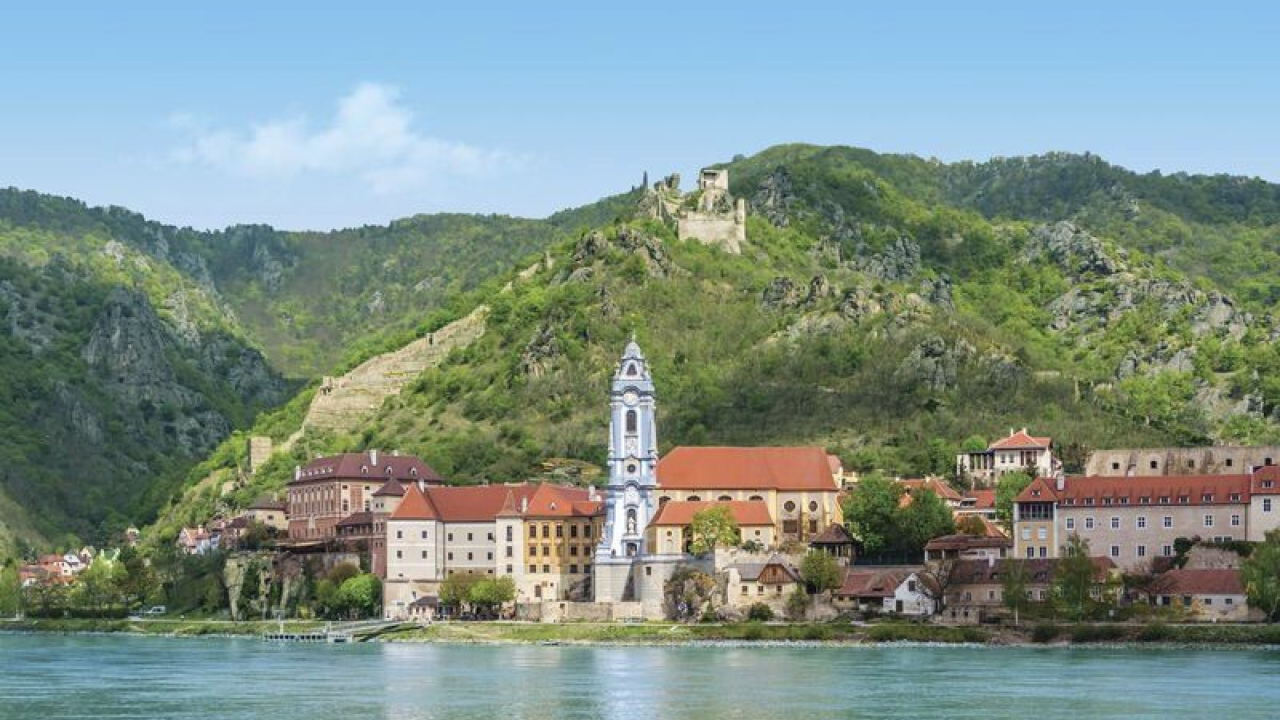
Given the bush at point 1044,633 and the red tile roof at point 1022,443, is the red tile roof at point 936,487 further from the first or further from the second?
the bush at point 1044,633

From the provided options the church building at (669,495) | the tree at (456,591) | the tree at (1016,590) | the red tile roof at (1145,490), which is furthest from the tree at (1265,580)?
the tree at (456,591)

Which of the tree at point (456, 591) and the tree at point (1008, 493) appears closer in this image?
the tree at point (456, 591)

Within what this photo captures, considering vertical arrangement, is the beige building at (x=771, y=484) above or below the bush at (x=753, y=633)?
above

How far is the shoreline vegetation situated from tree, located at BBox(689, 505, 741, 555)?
602 cm

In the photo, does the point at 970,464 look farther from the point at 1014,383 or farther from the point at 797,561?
the point at 797,561

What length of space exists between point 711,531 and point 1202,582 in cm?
2798

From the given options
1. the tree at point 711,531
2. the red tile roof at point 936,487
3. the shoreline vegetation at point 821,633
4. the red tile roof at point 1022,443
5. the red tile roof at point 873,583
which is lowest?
the shoreline vegetation at point 821,633

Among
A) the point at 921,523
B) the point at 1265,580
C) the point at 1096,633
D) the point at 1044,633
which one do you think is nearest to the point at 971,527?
the point at 921,523

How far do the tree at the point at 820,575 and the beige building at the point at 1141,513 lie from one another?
10.7 metres

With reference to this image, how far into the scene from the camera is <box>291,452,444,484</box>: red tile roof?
168m

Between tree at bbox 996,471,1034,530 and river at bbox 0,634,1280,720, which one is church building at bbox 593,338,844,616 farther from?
river at bbox 0,634,1280,720

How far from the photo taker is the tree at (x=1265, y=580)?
11875cm

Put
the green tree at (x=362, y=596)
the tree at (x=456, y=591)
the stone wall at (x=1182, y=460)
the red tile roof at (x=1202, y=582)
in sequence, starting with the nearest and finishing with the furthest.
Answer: the red tile roof at (x=1202, y=582) < the stone wall at (x=1182, y=460) < the tree at (x=456, y=591) < the green tree at (x=362, y=596)

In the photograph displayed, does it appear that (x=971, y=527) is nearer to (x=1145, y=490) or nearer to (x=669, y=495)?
(x=1145, y=490)
